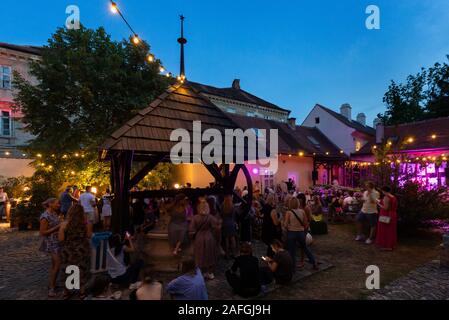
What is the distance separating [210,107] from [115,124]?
24.9 feet

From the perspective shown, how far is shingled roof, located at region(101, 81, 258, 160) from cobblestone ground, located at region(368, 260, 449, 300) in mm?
4879

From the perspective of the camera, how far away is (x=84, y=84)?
1213 centimetres

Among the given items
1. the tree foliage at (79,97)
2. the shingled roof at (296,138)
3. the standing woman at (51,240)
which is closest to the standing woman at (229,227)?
the standing woman at (51,240)

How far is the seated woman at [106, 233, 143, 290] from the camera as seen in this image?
5.38m

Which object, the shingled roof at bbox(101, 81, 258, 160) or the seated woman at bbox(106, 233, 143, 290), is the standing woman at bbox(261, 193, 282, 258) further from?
the seated woman at bbox(106, 233, 143, 290)

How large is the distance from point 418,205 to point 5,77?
26.2 m

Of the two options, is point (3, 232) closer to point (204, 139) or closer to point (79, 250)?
point (79, 250)

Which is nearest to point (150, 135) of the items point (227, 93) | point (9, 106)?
point (9, 106)

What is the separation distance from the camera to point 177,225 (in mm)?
6191

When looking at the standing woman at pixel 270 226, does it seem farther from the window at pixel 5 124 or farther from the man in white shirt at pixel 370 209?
the window at pixel 5 124

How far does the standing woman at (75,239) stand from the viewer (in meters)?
5.21

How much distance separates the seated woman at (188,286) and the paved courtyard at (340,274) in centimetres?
112

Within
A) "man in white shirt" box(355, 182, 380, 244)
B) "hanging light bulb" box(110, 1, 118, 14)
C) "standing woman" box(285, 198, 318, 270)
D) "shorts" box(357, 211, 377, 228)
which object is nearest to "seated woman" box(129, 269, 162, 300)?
"standing woman" box(285, 198, 318, 270)
